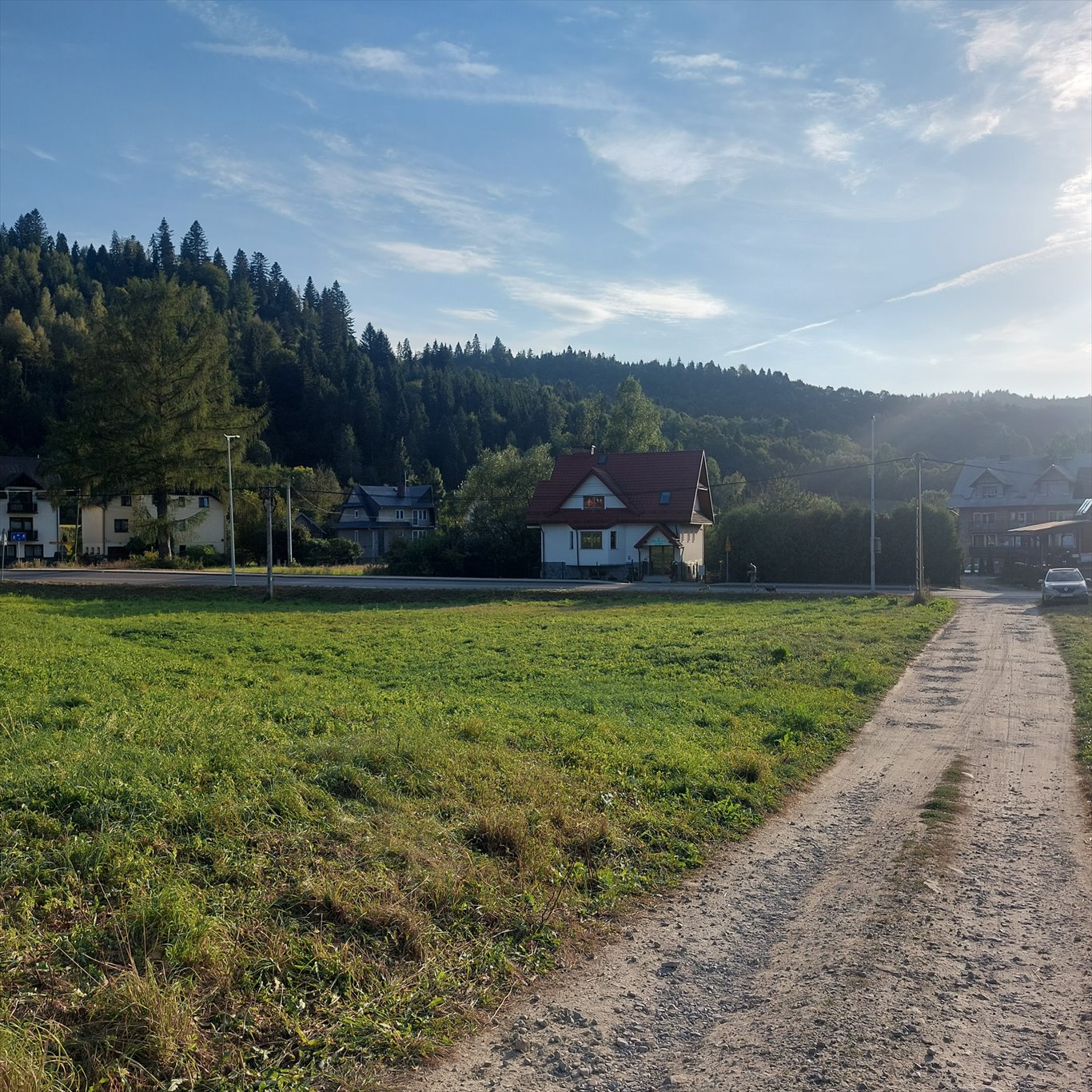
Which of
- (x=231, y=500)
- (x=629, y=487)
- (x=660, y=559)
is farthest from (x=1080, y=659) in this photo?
(x=231, y=500)

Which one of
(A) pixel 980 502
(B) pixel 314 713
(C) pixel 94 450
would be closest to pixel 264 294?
(C) pixel 94 450

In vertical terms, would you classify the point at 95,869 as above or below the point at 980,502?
below

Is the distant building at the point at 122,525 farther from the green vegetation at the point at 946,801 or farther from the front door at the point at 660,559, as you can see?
the green vegetation at the point at 946,801

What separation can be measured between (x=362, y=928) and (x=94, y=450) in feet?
194

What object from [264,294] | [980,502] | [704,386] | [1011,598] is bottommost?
[1011,598]

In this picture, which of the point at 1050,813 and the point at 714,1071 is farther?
the point at 1050,813

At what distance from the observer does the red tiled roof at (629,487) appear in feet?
182

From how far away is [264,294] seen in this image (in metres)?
180

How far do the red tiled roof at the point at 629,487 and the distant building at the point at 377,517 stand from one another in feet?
122

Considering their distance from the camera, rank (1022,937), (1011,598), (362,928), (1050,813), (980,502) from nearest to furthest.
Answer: (362,928), (1022,937), (1050,813), (1011,598), (980,502)

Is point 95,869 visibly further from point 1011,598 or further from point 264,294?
point 264,294

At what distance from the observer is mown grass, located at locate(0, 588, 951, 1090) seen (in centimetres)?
433

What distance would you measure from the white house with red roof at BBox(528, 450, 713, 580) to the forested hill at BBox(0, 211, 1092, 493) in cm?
3893

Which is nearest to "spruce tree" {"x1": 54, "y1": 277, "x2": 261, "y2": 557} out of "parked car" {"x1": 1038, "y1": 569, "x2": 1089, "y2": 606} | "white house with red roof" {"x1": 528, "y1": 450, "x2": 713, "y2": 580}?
"white house with red roof" {"x1": 528, "y1": 450, "x2": 713, "y2": 580}
